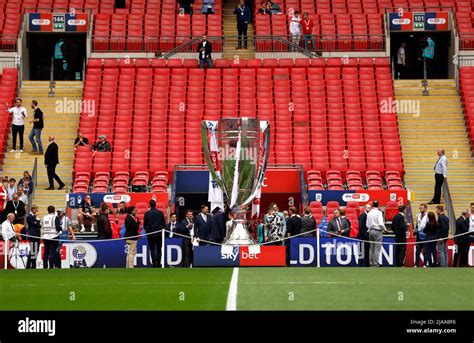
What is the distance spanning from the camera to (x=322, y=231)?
29.5 meters

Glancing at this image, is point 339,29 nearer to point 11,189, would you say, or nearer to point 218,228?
point 11,189

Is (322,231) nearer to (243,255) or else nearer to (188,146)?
(243,255)

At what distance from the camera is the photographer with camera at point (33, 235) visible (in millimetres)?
29266

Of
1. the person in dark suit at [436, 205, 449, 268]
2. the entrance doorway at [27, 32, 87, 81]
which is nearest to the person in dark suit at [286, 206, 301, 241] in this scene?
the person in dark suit at [436, 205, 449, 268]

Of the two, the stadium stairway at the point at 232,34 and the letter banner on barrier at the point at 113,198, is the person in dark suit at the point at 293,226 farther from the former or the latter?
the stadium stairway at the point at 232,34

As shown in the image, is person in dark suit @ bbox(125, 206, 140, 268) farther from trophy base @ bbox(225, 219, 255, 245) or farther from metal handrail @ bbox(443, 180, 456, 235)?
metal handrail @ bbox(443, 180, 456, 235)

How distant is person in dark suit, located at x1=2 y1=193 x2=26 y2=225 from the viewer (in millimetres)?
31516

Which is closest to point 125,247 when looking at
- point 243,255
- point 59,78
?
point 243,255

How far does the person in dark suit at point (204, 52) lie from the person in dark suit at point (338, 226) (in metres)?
12.8

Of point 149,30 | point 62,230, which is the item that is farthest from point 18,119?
point 62,230

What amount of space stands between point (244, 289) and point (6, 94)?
66.1ft

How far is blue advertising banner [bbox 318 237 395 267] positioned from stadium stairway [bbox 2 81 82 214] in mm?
9126

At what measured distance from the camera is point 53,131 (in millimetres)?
39781

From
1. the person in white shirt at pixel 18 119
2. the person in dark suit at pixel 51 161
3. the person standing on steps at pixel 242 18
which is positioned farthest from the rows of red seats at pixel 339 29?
the person in dark suit at pixel 51 161
